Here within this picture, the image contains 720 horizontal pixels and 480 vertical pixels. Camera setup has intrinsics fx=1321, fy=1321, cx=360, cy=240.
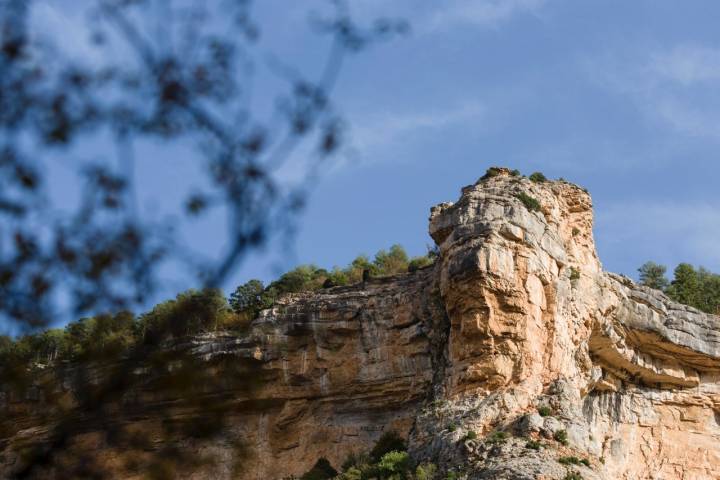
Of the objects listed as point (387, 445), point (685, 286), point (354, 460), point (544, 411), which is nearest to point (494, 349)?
point (544, 411)

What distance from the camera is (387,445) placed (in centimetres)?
3862

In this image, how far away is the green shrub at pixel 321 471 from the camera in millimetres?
39062

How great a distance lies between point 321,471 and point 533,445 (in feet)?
29.4

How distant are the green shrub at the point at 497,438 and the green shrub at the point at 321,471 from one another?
22.1 feet

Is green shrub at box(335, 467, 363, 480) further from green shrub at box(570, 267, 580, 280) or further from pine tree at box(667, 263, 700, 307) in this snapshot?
pine tree at box(667, 263, 700, 307)

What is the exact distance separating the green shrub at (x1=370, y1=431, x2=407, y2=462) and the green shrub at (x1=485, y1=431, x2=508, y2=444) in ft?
13.9

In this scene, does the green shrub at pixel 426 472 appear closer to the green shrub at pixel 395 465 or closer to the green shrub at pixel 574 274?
the green shrub at pixel 395 465

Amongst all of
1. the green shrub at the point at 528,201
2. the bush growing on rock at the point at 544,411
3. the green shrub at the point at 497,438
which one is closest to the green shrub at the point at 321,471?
the green shrub at the point at 497,438

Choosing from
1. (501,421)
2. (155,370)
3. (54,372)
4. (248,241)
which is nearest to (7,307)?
(155,370)

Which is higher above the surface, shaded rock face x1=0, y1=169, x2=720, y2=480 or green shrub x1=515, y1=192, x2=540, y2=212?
green shrub x1=515, y1=192, x2=540, y2=212

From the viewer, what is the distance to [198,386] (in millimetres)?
9516

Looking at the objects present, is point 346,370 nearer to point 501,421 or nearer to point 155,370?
point 501,421

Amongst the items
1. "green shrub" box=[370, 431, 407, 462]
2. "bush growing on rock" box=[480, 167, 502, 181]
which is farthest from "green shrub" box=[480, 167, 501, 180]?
"green shrub" box=[370, 431, 407, 462]

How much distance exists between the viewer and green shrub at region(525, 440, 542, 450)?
3269 cm
